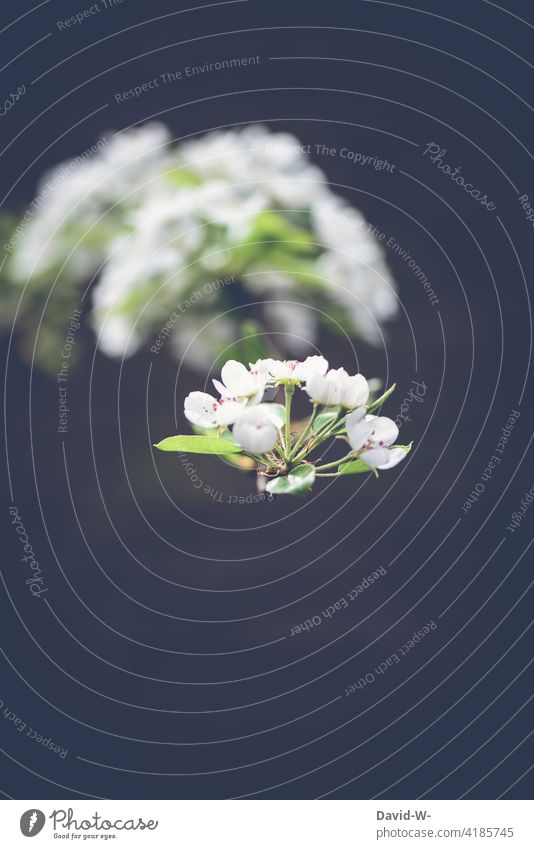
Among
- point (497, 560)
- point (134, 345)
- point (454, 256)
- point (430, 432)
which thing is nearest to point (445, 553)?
point (497, 560)

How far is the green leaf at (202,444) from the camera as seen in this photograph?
2.98ft

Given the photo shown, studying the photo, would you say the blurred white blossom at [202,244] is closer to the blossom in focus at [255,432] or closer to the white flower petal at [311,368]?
the white flower petal at [311,368]

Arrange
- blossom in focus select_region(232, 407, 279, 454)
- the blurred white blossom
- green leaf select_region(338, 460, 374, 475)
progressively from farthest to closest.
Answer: the blurred white blossom
green leaf select_region(338, 460, 374, 475)
blossom in focus select_region(232, 407, 279, 454)

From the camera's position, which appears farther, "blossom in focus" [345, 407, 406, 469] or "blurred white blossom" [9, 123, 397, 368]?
"blurred white blossom" [9, 123, 397, 368]

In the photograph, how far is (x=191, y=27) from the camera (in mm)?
1906

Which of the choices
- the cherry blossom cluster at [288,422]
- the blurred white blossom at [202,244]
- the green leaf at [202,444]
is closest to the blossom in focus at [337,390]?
the cherry blossom cluster at [288,422]

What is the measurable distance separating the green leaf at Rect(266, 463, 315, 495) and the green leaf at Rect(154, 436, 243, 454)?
0.20 feet

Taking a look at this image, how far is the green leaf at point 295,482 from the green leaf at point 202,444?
62mm

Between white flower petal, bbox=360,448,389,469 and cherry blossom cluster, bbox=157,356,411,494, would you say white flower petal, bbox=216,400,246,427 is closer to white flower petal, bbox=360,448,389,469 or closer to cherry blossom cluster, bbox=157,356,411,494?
cherry blossom cluster, bbox=157,356,411,494

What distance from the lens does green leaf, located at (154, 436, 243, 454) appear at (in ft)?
2.98

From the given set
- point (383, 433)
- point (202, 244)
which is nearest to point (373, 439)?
point (383, 433)

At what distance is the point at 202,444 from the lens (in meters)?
0.92

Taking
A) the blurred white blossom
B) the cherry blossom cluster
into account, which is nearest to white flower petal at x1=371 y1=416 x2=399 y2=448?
the cherry blossom cluster

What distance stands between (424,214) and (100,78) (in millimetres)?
800
